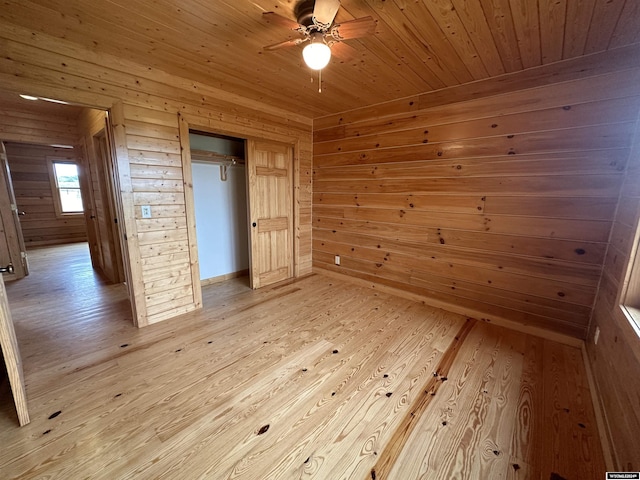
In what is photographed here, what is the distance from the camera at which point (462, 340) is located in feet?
8.06

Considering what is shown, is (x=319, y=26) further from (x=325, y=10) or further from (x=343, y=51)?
(x=343, y=51)

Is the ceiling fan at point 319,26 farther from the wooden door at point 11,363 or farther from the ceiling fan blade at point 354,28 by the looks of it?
the wooden door at point 11,363

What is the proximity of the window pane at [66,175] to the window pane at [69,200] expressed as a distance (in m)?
0.13

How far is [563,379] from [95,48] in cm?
453

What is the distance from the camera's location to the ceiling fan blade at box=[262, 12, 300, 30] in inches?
60.2

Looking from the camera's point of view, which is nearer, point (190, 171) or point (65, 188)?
point (190, 171)

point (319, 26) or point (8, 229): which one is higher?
point (319, 26)

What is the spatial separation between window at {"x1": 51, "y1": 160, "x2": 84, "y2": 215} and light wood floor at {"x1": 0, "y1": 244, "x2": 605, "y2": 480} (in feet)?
17.6

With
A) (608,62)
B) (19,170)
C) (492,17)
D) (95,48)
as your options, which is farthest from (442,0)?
(19,170)

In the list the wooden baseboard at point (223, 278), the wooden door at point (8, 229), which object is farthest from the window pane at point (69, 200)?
the wooden baseboard at point (223, 278)

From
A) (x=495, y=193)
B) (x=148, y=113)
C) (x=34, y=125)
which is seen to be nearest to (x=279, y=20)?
(x=148, y=113)

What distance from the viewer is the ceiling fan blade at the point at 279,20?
1.53m

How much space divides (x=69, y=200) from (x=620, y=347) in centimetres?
1024

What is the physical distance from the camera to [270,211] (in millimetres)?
3809
